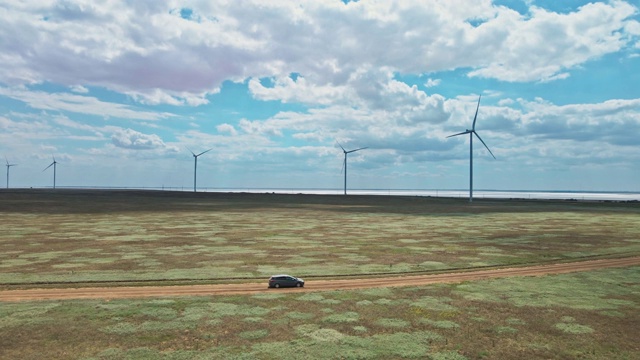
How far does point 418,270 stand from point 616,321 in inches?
673

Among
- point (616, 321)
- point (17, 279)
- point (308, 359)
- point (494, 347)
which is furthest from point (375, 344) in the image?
point (17, 279)

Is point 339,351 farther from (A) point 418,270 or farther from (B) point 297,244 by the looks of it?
(B) point 297,244

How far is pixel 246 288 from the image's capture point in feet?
111

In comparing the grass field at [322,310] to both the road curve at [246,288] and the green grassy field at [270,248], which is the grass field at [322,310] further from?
the road curve at [246,288]

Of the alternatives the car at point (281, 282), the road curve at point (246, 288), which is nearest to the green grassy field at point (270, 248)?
the road curve at point (246, 288)

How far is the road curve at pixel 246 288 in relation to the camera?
3095 cm

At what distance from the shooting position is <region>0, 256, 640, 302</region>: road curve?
31.0 meters

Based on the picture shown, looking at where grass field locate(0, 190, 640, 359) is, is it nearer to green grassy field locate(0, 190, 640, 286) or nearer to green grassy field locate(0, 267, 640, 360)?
green grassy field locate(0, 267, 640, 360)

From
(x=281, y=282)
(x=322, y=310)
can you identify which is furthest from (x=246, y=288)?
(x=322, y=310)

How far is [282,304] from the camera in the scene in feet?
94.5

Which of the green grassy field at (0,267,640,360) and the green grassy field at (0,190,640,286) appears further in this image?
the green grassy field at (0,190,640,286)

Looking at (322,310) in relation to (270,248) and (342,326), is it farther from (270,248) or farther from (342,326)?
(270,248)

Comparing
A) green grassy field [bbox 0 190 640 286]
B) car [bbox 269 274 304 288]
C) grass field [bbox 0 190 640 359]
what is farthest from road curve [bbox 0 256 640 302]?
green grassy field [bbox 0 190 640 286]

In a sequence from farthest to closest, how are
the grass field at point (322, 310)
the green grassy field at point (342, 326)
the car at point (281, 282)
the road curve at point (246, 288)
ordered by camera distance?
1. the car at point (281, 282)
2. the road curve at point (246, 288)
3. the grass field at point (322, 310)
4. the green grassy field at point (342, 326)
